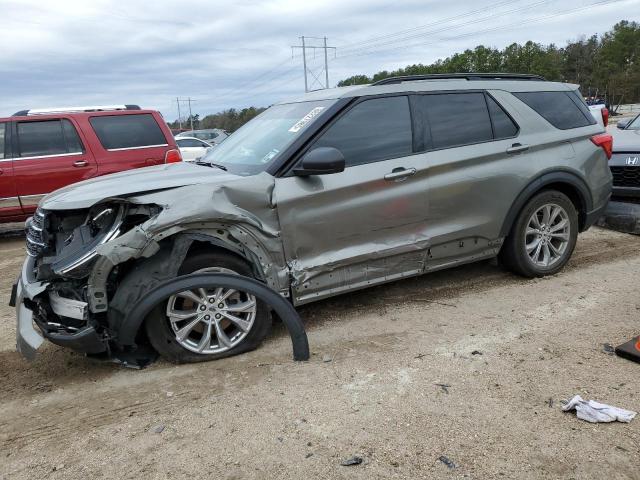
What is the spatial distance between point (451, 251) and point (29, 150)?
6329 mm

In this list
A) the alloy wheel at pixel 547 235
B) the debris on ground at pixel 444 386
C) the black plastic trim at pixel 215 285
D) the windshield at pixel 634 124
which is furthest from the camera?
the windshield at pixel 634 124

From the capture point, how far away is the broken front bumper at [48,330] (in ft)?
10.2

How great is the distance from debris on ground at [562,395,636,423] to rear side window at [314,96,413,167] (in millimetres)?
2113

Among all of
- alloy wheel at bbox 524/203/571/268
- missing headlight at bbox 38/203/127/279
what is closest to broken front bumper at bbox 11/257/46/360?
missing headlight at bbox 38/203/127/279

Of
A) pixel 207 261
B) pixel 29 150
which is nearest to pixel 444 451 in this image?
pixel 207 261

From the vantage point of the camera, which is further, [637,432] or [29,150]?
[29,150]

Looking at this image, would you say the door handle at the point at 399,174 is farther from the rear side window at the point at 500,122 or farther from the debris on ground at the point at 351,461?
the debris on ground at the point at 351,461

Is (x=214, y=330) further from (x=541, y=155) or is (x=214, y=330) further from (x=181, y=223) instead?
(x=541, y=155)

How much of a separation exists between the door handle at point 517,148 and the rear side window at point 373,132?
101 cm

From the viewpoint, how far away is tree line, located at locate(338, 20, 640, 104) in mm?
56250

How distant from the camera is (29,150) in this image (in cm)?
750

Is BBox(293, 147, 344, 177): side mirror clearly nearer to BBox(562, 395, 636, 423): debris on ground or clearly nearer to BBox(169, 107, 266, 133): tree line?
BBox(562, 395, 636, 423): debris on ground

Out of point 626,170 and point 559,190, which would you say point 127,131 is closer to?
point 559,190

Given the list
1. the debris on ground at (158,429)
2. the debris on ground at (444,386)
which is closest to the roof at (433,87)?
the debris on ground at (444,386)
